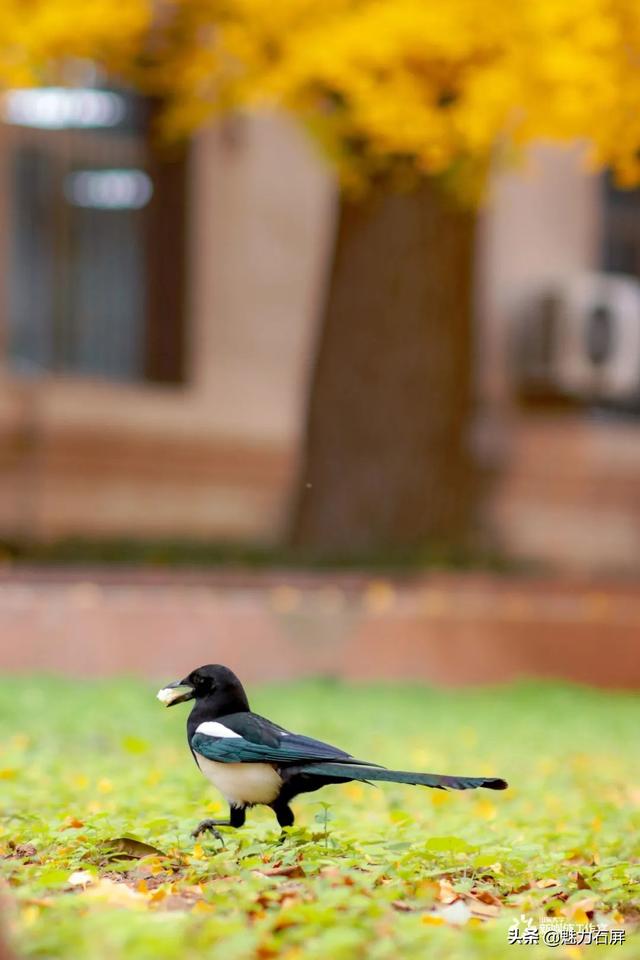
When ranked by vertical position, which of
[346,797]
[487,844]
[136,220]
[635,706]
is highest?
[136,220]

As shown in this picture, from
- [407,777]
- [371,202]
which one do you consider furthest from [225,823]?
[371,202]

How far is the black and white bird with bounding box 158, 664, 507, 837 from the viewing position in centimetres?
390

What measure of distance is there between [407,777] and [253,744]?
1.33 ft

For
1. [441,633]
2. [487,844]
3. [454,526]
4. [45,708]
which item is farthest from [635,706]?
[487,844]

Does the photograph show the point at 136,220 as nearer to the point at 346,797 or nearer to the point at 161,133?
the point at 161,133

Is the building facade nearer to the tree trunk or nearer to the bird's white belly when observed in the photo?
the tree trunk

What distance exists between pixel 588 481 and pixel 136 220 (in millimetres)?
6238

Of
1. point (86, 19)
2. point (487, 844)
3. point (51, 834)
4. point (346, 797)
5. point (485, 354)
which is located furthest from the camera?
point (485, 354)

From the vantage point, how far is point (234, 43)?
1186 centimetres

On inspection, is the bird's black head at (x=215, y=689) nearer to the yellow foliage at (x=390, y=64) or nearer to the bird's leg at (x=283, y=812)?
the bird's leg at (x=283, y=812)

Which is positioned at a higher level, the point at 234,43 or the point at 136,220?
the point at 234,43

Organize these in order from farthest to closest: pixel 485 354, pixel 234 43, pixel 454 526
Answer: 1. pixel 485 354
2. pixel 454 526
3. pixel 234 43

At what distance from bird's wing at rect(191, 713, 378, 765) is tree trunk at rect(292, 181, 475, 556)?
29.8ft

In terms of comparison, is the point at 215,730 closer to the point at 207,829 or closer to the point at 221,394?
the point at 207,829
